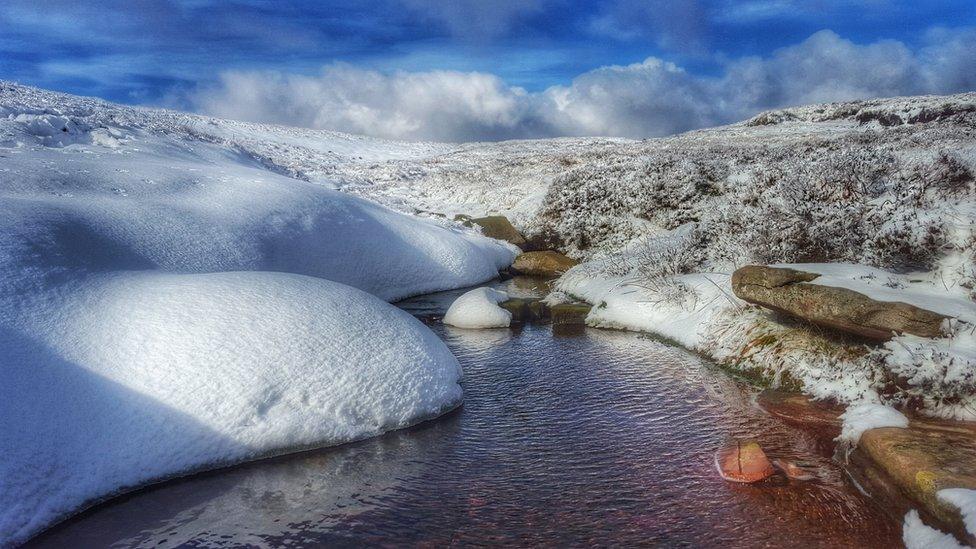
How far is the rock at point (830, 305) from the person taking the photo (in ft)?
27.0

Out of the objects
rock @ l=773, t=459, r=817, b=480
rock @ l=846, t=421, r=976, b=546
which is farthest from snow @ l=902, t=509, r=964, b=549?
rock @ l=773, t=459, r=817, b=480

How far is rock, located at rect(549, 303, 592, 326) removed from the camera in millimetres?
14656

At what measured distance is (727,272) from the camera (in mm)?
13609

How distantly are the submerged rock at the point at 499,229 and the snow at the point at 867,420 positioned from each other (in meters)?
18.1

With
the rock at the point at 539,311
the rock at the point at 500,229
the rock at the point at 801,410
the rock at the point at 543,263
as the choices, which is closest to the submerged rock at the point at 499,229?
the rock at the point at 500,229

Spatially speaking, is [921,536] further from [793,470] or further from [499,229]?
[499,229]

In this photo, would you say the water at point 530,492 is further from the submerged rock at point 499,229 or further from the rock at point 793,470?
the submerged rock at point 499,229

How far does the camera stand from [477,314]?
14.4 meters

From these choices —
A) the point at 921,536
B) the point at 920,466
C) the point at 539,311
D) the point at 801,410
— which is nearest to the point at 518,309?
the point at 539,311

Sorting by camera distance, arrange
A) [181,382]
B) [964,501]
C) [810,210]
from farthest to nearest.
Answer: [810,210]
[181,382]
[964,501]

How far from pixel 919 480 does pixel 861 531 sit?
0.79 meters

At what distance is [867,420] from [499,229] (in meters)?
19.4

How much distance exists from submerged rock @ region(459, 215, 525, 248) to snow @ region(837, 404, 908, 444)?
18136 millimetres

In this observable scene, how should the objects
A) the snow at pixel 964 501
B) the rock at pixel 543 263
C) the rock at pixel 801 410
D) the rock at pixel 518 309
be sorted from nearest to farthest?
the snow at pixel 964 501 < the rock at pixel 801 410 < the rock at pixel 518 309 < the rock at pixel 543 263
